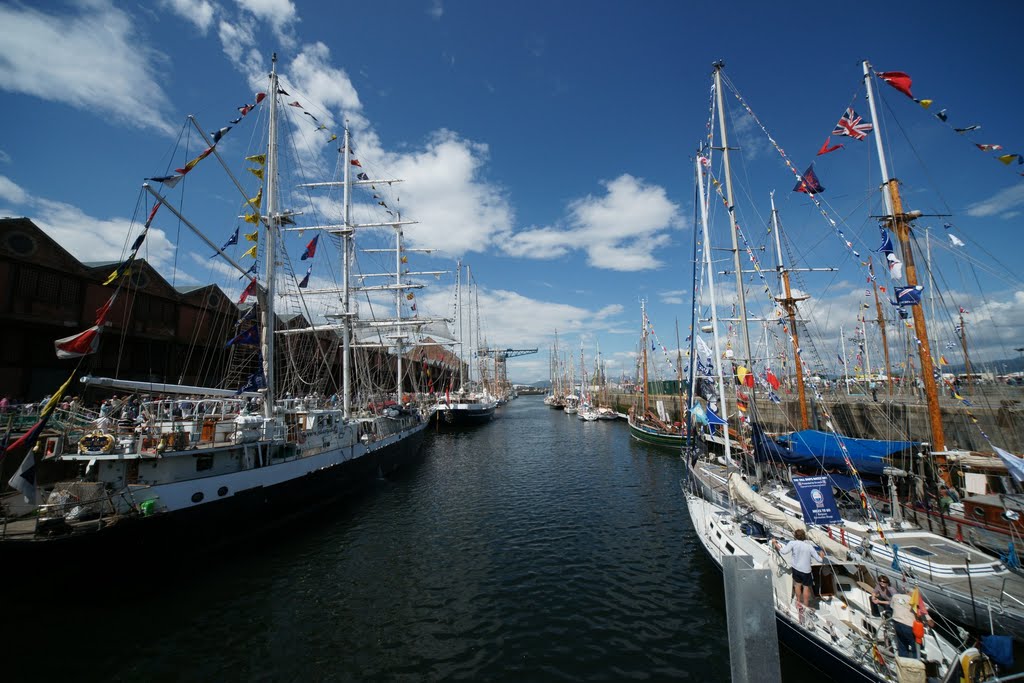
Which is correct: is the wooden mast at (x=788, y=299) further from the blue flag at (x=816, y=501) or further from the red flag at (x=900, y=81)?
the blue flag at (x=816, y=501)

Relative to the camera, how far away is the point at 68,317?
96.1 ft

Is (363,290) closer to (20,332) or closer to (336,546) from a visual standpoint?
(20,332)

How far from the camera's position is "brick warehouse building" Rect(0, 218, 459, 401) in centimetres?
2652

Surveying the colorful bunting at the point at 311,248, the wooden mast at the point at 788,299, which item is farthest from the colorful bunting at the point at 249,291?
the wooden mast at the point at 788,299

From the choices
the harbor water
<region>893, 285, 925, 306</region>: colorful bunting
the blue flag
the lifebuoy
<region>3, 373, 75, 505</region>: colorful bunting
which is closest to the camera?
the harbor water

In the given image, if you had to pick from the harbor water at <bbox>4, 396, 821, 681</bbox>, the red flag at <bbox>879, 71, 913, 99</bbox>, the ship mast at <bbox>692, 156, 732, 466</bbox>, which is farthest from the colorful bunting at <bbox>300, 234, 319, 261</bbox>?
the red flag at <bbox>879, 71, 913, 99</bbox>

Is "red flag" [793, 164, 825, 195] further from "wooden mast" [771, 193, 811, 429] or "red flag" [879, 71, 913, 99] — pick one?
"wooden mast" [771, 193, 811, 429]

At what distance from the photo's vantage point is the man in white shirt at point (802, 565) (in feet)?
27.9

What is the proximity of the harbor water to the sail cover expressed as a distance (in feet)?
15.7

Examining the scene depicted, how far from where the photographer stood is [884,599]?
314 inches

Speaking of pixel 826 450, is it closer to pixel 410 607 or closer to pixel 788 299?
pixel 788 299

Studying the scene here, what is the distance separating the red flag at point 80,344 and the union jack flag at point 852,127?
24157 millimetres

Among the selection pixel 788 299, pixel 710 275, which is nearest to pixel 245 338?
pixel 710 275

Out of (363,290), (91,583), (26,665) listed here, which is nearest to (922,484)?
(26,665)
